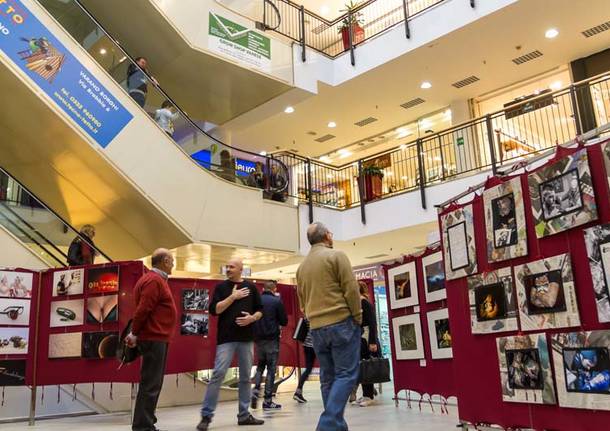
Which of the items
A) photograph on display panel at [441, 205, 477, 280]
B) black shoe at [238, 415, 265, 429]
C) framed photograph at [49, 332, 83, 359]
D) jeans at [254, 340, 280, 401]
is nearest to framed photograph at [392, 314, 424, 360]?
jeans at [254, 340, 280, 401]

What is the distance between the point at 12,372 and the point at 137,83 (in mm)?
5564

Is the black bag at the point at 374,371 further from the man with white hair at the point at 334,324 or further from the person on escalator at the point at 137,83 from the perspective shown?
the person on escalator at the point at 137,83

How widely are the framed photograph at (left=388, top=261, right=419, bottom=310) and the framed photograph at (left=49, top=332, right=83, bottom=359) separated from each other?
13.8 feet

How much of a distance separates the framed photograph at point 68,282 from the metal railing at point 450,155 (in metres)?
7.04

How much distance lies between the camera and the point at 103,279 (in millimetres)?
6699

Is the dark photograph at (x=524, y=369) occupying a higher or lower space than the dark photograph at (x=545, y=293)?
lower

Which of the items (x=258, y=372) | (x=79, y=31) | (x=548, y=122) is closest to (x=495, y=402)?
(x=258, y=372)

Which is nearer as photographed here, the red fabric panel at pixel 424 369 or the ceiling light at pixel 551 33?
the red fabric panel at pixel 424 369

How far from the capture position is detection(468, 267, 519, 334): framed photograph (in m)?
3.88

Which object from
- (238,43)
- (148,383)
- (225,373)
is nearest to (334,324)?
(225,373)

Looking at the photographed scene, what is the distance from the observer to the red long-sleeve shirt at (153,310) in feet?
15.5

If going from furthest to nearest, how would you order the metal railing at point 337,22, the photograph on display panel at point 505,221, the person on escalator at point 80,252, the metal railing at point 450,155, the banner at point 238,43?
1. the metal railing at point 337,22
2. the banner at point 238,43
3. the metal railing at point 450,155
4. the person on escalator at point 80,252
5. the photograph on display panel at point 505,221

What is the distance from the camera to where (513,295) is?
3.86 meters

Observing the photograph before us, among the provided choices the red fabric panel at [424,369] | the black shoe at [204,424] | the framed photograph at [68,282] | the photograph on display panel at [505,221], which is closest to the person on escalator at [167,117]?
the framed photograph at [68,282]
